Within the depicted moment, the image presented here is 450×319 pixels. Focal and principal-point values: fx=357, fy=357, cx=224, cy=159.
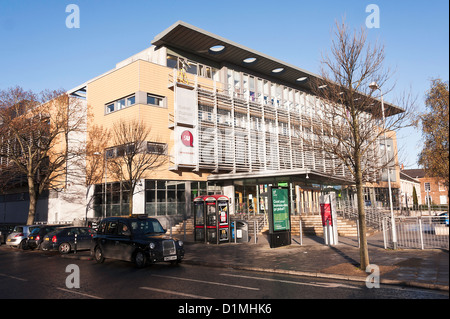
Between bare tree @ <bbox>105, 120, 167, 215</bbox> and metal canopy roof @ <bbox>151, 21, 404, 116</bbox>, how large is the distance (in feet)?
30.8

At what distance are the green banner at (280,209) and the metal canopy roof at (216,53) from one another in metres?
15.2

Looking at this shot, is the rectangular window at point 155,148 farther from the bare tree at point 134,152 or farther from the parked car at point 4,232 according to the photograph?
the parked car at point 4,232

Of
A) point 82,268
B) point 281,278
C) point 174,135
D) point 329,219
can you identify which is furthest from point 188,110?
point 281,278

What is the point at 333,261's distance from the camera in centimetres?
1262

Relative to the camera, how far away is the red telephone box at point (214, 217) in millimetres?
19781

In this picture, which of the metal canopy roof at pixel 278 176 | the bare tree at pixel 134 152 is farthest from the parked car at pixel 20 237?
the metal canopy roof at pixel 278 176

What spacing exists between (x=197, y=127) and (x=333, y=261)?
2307cm

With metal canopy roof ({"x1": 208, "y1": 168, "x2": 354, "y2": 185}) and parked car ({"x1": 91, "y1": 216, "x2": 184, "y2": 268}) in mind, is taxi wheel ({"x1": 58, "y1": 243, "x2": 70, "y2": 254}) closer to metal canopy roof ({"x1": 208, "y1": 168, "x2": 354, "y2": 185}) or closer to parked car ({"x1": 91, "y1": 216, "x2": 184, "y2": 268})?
parked car ({"x1": 91, "y1": 216, "x2": 184, "y2": 268})

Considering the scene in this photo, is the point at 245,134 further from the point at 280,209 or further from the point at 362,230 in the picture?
the point at 362,230

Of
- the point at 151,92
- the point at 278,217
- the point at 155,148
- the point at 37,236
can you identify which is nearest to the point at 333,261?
the point at 278,217

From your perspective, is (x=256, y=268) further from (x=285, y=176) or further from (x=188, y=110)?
(x=188, y=110)

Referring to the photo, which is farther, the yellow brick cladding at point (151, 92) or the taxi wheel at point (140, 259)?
the yellow brick cladding at point (151, 92)

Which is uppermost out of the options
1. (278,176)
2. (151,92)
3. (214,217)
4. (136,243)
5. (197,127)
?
(151,92)

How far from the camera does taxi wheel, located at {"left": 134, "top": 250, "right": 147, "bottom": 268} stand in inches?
490
